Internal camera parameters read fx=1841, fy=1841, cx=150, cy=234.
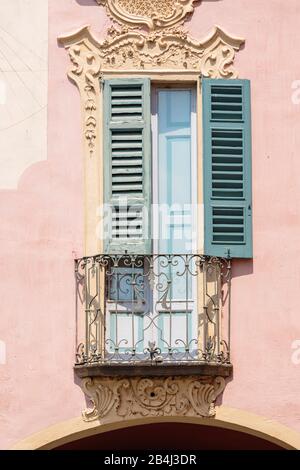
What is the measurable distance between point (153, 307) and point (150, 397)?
890 millimetres

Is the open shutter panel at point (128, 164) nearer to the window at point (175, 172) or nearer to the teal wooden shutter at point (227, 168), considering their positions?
the window at point (175, 172)

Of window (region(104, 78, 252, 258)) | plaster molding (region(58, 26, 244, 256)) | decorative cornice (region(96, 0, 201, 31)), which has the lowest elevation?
window (region(104, 78, 252, 258))

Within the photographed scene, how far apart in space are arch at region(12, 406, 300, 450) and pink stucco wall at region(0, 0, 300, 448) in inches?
2.7

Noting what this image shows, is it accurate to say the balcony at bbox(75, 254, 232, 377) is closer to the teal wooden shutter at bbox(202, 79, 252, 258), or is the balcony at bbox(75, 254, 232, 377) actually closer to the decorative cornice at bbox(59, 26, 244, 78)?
the teal wooden shutter at bbox(202, 79, 252, 258)

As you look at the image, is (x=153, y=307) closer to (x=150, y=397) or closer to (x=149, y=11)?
(x=150, y=397)

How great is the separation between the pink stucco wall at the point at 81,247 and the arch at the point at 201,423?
0.07 metres

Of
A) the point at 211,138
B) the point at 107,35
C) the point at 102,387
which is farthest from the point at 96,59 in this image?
the point at 102,387

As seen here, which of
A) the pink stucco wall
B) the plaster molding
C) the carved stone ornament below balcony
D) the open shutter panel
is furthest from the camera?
the plaster molding

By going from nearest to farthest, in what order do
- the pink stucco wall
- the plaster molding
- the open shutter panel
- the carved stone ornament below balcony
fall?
the carved stone ornament below balcony, the pink stucco wall, the open shutter panel, the plaster molding

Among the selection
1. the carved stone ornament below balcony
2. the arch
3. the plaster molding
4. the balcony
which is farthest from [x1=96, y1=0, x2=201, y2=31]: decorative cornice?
the arch

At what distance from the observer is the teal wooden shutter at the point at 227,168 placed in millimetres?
18094

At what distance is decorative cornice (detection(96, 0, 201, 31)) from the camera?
18406mm

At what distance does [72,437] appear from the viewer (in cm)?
1784
